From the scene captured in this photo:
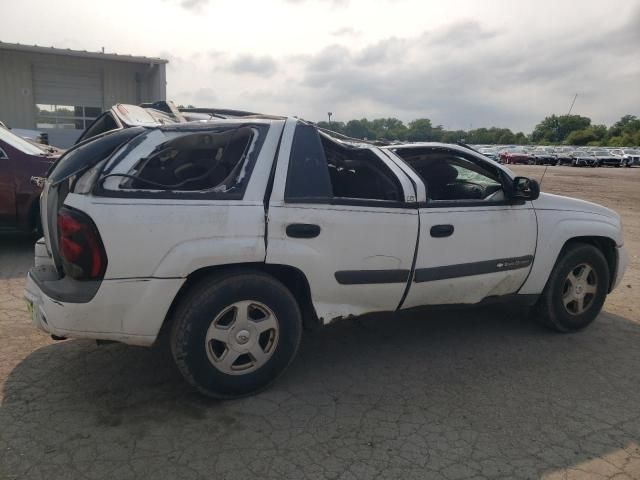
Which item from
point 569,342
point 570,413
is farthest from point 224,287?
point 569,342

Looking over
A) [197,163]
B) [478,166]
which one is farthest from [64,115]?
[478,166]

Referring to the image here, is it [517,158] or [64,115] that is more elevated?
[64,115]

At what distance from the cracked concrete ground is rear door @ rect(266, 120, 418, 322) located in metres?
0.59

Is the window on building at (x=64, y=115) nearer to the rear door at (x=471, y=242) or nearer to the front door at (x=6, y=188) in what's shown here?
the front door at (x=6, y=188)

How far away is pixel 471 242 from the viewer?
12.8ft

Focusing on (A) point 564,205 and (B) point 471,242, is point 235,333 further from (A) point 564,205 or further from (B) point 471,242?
(A) point 564,205

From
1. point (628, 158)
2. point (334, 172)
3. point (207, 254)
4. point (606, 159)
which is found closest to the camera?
point (207, 254)

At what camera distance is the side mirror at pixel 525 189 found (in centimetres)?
412

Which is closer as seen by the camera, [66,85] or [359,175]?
[359,175]

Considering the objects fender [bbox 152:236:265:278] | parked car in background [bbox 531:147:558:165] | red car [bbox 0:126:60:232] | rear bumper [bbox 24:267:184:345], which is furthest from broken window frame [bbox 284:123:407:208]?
parked car in background [bbox 531:147:558:165]

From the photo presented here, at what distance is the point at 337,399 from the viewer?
10.9 feet

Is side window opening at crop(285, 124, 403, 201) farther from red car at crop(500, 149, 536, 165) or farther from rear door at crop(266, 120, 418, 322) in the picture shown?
red car at crop(500, 149, 536, 165)

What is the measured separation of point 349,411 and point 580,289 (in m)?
2.51

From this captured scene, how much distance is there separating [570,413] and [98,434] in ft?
8.76
